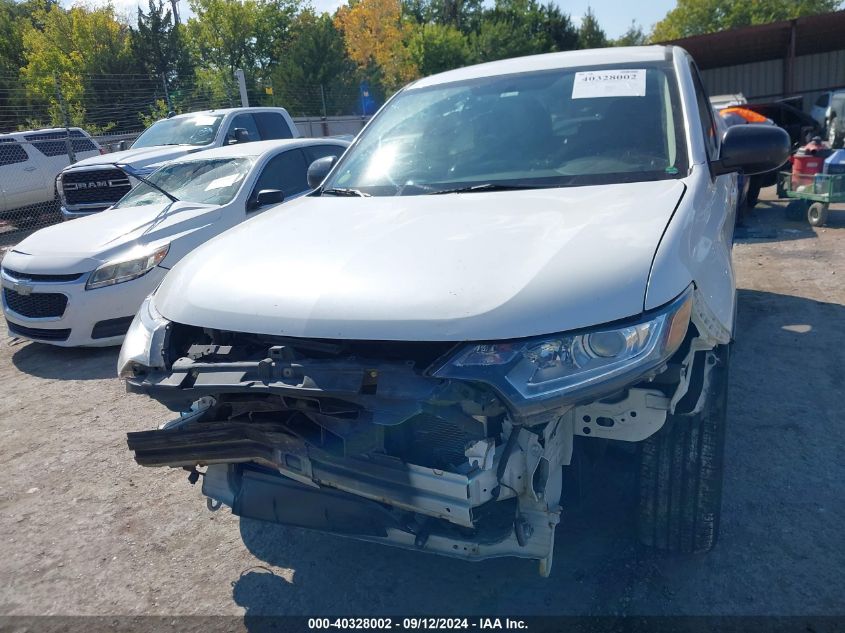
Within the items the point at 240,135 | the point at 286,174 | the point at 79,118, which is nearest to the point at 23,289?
the point at 286,174

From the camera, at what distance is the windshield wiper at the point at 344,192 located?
3.31 meters

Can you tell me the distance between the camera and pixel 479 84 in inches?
148

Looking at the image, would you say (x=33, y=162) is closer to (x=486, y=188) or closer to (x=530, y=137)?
(x=530, y=137)

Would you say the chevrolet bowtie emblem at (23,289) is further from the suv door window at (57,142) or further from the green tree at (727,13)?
the green tree at (727,13)

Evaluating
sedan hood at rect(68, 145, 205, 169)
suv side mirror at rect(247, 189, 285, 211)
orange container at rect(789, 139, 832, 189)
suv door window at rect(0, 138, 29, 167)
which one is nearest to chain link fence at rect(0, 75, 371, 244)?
suv door window at rect(0, 138, 29, 167)

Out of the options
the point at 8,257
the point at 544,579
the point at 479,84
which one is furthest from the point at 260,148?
the point at 544,579

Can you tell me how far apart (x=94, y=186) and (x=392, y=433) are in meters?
8.98

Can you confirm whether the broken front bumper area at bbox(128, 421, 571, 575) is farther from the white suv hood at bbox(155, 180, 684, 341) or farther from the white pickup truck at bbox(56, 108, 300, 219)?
the white pickup truck at bbox(56, 108, 300, 219)

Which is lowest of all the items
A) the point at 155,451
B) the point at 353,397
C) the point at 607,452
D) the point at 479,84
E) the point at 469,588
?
the point at 469,588

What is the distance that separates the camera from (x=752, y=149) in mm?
3061

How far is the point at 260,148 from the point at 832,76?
27779mm

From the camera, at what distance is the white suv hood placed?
2020 millimetres

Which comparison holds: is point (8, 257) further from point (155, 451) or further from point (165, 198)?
point (155, 451)

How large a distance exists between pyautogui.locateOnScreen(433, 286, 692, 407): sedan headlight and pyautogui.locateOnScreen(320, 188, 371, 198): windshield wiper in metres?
1.49
